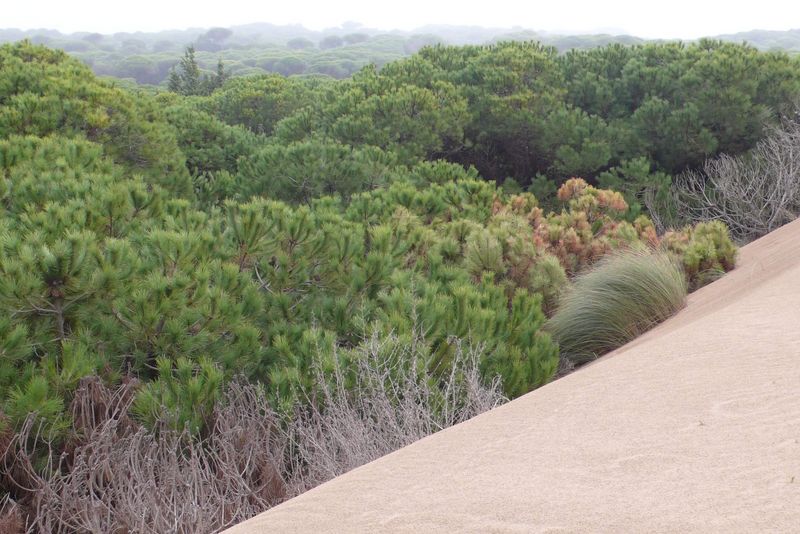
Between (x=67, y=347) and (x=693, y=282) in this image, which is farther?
(x=693, y=282)

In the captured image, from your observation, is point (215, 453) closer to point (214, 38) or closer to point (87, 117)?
point (87, 117)

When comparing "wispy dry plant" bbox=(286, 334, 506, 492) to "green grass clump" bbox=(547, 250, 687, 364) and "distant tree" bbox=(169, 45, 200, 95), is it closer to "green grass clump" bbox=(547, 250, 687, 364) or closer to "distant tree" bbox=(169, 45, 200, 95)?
"green grass clump" bbox=(547, 250, 687, 364)

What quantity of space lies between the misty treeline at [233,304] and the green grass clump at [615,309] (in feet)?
2.03

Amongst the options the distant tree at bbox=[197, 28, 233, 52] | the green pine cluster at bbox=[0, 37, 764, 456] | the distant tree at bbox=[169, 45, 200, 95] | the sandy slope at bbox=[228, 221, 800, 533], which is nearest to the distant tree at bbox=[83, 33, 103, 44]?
the distant tree at bbox=[197, 28, 233, 52]

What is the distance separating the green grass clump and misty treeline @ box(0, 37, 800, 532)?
2.03ft

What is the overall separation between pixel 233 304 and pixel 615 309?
4203 mm

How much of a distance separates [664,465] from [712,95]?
53.6 ft

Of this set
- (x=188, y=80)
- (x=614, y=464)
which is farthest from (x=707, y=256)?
(x=188, y=80)

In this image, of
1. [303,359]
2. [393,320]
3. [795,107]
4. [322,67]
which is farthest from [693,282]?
[322,67]

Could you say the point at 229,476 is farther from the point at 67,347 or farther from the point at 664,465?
the point at 664,465

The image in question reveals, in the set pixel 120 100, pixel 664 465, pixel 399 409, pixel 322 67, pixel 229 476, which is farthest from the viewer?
pixel 322 67

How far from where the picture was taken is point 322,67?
278ft

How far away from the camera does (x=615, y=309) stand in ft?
25.8

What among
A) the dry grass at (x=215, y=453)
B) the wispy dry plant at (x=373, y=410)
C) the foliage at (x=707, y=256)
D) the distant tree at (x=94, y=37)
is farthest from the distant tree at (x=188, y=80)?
the distant tree at (x=94, y=37)
